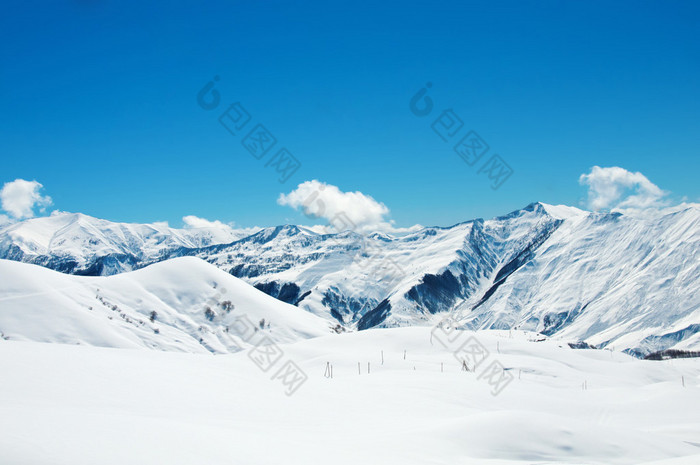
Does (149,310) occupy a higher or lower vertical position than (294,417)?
higher

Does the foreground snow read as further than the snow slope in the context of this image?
No

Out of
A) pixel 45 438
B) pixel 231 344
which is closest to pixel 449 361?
pixel 45 438

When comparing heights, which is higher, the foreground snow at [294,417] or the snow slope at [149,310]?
the snow slope at [149,310]

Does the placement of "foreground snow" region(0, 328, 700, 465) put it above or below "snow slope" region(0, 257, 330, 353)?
below

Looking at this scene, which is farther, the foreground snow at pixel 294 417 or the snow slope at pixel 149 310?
the snow slope at pixel 149 310
